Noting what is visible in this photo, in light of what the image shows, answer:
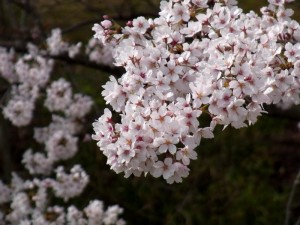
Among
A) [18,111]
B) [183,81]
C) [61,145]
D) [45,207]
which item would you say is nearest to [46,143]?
[61,145]

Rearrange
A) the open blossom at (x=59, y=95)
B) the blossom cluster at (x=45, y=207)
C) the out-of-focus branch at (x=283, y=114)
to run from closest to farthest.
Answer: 1. the blossom cluster at (x=45, y=207)
2. the out-of-focus branch at (x=283, y=114)
3. the open blossom at (x=59, y=95)

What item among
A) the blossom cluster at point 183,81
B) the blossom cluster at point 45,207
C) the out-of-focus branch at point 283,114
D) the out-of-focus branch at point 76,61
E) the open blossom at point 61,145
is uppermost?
the out-of-focus branch at point 76,61

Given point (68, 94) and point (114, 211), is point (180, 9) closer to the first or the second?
point (114, 211)

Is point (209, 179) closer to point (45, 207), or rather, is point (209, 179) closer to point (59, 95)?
point (59, 95)

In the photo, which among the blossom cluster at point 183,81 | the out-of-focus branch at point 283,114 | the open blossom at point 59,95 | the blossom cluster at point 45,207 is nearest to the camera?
the blossom cluster at point 183,81

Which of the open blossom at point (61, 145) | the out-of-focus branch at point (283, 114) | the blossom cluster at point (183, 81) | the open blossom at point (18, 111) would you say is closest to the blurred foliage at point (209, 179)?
the open blossom at point (61, 145)

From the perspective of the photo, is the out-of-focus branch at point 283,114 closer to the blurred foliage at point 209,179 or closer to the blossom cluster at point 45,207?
the blurred foliage at point 209,179

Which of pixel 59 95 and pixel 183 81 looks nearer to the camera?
pixel 183 81

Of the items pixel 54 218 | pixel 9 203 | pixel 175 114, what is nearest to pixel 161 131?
pixel 175 114
